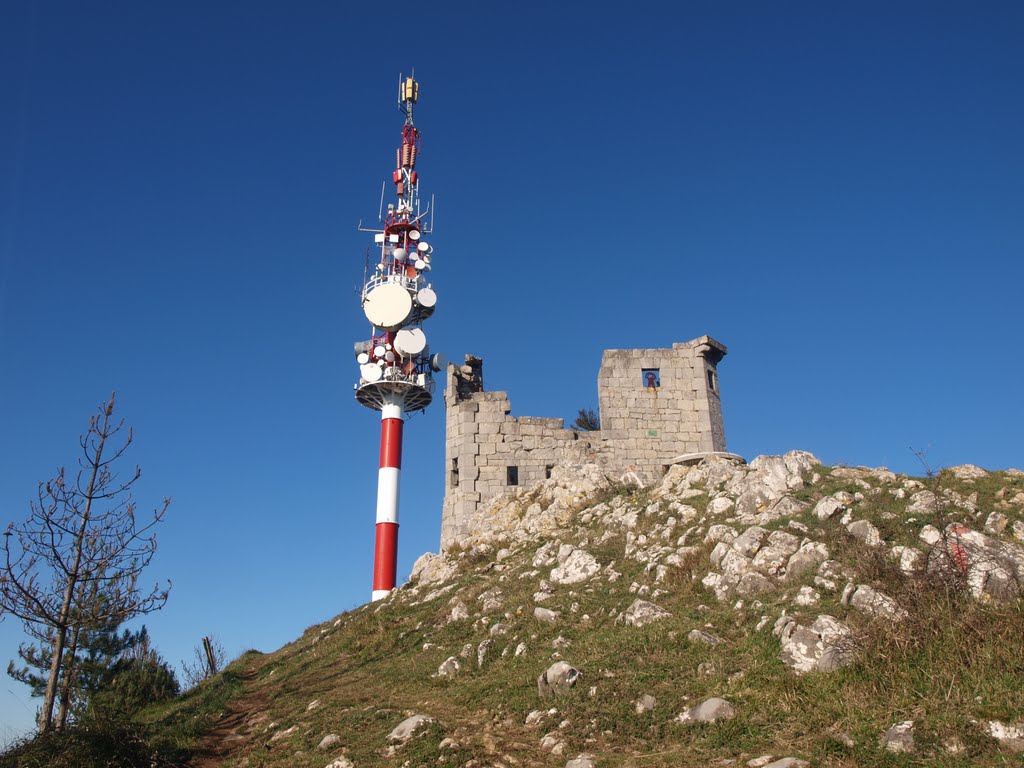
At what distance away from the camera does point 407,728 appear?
34.8ft

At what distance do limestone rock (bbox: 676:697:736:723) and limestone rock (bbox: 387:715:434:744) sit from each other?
3.28 metres

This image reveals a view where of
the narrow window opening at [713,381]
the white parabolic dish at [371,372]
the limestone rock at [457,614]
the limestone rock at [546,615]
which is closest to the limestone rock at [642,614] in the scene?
the limestone rock at [546,615]

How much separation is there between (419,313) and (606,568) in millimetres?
19166

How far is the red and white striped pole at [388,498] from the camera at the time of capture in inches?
1149

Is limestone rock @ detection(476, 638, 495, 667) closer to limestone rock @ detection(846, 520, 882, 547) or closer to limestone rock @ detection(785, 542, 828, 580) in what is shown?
limestone rock @ detection(785, 542, 828, 580)

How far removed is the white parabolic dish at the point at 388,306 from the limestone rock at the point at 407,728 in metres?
21.9

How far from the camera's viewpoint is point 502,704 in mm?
10852

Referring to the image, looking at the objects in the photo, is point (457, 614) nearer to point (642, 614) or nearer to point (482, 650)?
point (482, 650)

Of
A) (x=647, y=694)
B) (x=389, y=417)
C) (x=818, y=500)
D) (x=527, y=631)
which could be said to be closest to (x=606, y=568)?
(x=527, y=631)

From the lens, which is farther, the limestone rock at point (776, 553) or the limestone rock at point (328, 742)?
the limestone rock at point (776, 553)

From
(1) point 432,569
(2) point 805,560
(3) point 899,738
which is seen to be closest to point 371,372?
(1) point 432,569

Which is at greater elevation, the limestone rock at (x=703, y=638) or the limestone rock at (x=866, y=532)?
the limestone rock at (x=866, y=532)

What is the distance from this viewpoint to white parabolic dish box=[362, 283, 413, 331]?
3150cm

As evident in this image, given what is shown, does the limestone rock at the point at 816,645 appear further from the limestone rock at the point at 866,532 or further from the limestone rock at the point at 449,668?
the limestone rock at the point at 449,668
